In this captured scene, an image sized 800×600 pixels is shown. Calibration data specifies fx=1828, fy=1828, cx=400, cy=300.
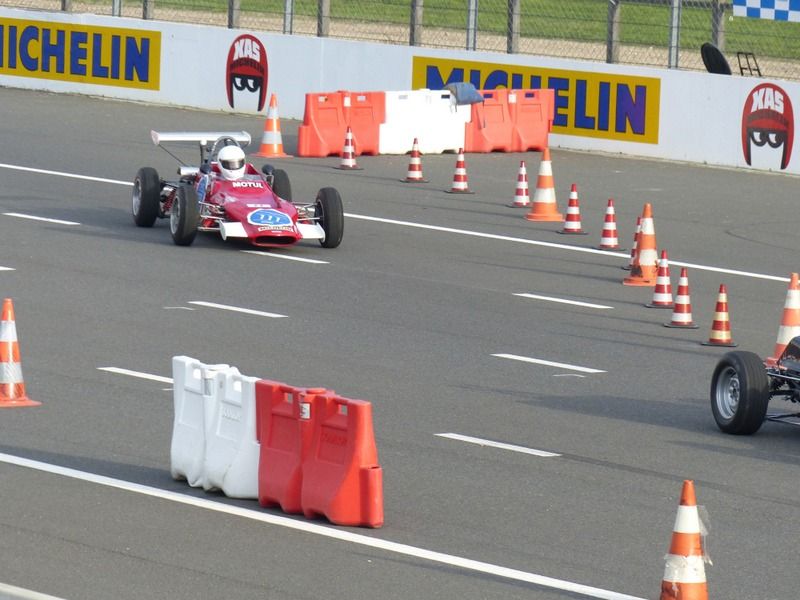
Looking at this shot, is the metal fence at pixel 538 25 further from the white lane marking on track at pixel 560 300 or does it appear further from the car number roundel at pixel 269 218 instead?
the white lane marking on track at pixel 560 300

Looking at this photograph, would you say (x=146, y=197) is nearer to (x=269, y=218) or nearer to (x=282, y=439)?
(x=269, y=218)

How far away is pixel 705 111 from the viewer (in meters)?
25.0

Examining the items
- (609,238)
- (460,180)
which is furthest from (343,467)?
(460,180)

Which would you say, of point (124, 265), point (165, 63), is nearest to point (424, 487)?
point (124, 265)

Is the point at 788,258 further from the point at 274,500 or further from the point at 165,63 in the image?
the point at 165,63

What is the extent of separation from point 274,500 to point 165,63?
21892 millimetres

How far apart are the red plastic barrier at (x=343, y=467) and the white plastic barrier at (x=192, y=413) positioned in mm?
775

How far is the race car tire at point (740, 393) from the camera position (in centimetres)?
1112

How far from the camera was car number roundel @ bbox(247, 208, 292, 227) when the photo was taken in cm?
1781

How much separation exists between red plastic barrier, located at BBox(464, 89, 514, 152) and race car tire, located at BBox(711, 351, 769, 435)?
14.5 meters

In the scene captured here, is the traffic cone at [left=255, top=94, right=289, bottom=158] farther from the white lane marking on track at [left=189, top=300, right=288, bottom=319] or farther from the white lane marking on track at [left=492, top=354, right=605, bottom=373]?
the white lane marking on track at [left=492, top=354, right=605, bottom=373]

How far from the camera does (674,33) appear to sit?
84.7 feet

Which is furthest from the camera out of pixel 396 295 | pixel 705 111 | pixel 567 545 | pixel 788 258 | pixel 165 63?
pixel 165 63

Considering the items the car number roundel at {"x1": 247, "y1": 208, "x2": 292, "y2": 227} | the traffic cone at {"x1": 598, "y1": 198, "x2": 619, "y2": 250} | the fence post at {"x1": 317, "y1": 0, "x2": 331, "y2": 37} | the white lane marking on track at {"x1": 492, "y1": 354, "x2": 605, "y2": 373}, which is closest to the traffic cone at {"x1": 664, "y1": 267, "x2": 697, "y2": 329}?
the white lane marking on track at {"x1": 492, "y1": 354, "x2": 605, "y2": 373}
